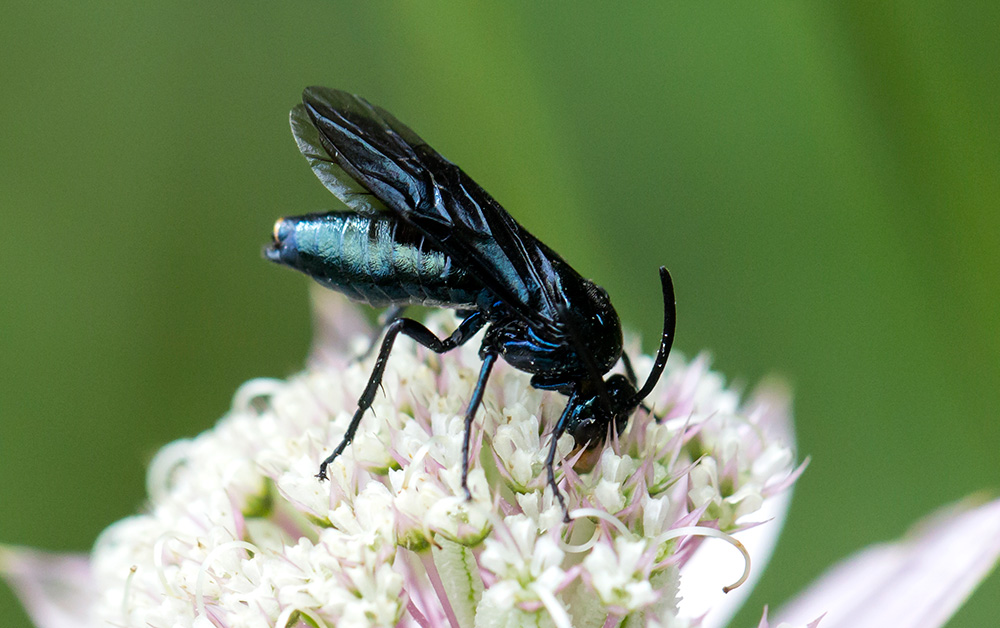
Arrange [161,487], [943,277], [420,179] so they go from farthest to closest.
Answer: [161,487] → [943,277] → [420,179]

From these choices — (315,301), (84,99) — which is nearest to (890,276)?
(315,301)

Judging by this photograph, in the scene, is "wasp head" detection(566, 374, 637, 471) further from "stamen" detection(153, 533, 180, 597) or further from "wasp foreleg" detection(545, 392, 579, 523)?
"stamen" detection(153, 533, 180, 597)

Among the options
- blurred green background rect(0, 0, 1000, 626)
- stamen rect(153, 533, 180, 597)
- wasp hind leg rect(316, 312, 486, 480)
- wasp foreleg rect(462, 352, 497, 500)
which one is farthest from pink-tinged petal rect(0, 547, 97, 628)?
wasp foreleg rect(462, 352, 497, 500)

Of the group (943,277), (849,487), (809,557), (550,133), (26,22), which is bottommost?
(809,557)

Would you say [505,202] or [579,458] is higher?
[505,202]

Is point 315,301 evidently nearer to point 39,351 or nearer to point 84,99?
point 39,351

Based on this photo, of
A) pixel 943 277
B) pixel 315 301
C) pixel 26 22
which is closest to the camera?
pixel 943 277

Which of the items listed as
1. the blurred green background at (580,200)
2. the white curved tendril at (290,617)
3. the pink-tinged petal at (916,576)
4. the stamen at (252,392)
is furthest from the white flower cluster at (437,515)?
the blurred green background at (580,200)
